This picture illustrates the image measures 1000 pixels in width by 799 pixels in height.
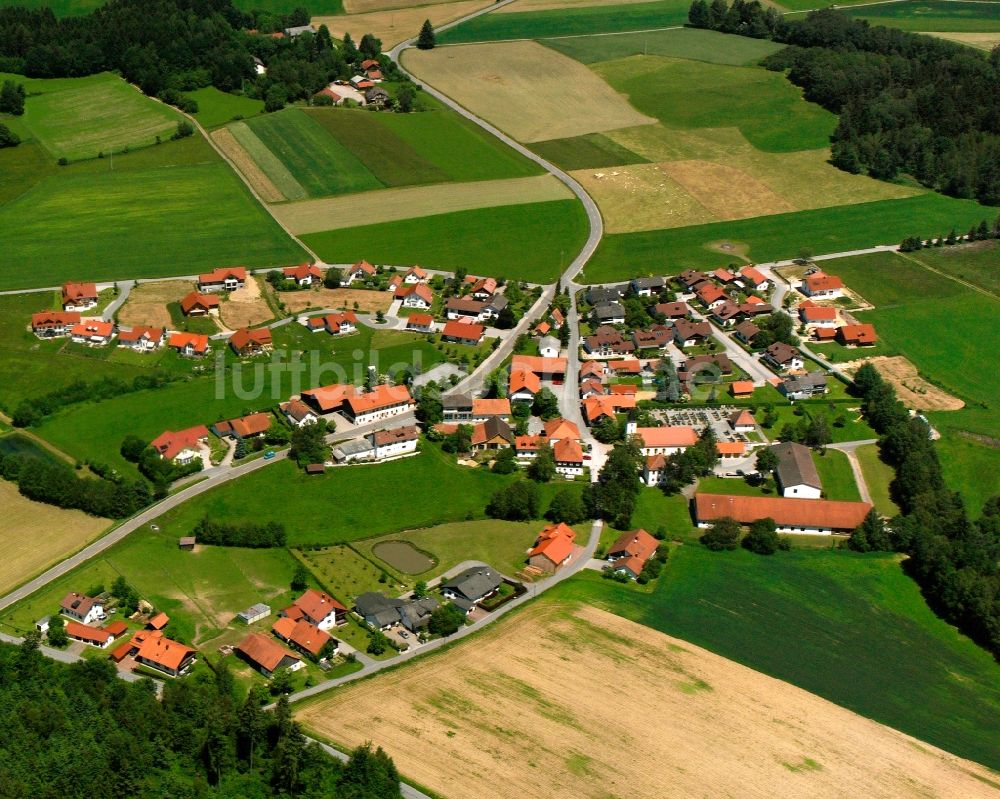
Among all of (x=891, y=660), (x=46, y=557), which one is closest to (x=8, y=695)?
(x=46, y=557)

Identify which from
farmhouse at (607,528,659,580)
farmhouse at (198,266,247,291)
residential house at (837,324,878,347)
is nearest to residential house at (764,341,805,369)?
residential house at (837,324,878,347)

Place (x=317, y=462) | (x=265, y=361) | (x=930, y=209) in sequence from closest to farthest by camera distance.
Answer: (x=317, y=462), (x=265, y=361), (x=930, y=209)

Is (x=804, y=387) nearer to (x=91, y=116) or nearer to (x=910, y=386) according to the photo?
(x=910, y=386)

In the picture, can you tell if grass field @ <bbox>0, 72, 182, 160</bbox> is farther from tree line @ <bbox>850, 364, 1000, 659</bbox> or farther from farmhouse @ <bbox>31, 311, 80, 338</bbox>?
tree line @ <bbox>850, 364, 1000, 659</bbox>

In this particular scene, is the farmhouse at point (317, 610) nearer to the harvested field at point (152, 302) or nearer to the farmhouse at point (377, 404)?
the farmhouse at point (377, 404)

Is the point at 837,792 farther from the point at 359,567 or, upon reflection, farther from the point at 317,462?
the point at 317,462

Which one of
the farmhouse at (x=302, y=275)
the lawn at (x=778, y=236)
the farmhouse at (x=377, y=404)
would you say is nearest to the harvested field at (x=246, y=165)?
the farmhouse at (x=302, y=275)

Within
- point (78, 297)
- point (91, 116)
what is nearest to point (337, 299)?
point (78, 297)
